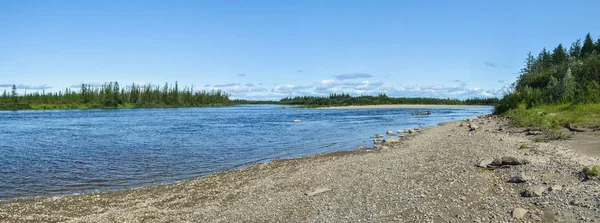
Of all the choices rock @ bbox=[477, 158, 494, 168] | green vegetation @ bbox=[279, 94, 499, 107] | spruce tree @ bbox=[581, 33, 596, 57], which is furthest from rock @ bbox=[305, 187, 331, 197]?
green vegetation @ bbox=[279, 94, 499, 107]

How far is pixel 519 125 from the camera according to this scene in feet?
94.8

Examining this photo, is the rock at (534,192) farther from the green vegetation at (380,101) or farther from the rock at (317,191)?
the green vegetation at (380,101)

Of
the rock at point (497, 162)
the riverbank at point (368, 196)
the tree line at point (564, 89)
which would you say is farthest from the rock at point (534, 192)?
the tree line at point (564, 89)

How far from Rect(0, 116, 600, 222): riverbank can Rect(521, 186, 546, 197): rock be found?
0.09 metres

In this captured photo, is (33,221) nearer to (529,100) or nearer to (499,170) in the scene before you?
(499,170)

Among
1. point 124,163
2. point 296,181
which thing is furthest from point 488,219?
point 124,163

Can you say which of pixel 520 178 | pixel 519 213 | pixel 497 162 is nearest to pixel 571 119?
pixel 497 162

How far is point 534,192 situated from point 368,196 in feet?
14.0

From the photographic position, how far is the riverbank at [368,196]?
9.41 meters

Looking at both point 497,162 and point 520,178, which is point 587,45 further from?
point 520,178

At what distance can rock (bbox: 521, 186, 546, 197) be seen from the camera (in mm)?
9633

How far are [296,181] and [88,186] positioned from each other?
877 centimetres

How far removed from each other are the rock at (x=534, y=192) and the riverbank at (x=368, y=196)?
0.09 metres

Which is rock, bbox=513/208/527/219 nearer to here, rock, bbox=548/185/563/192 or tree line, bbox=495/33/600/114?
rock, bbox=548/185/563/192
